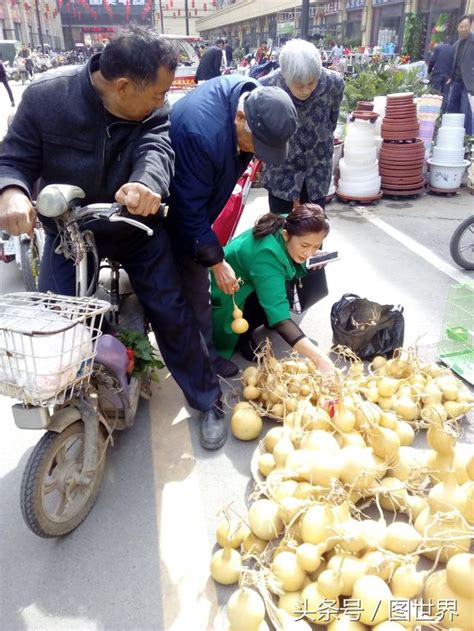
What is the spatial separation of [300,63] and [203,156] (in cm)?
148

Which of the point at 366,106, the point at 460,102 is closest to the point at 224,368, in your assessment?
the point at 366,106

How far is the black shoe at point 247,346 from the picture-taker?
3.35 metres

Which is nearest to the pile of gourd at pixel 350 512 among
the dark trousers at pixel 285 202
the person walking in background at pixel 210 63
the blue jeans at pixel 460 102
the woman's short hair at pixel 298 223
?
the woman's short hair at pixel 298 223

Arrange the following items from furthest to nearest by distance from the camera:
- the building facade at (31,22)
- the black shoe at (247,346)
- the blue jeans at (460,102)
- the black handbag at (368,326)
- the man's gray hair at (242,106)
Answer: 1. the building facade at (31,22)
2. the blue jeans at (460,102)
3. the black shoe at (247,346)
4. the black handbag at (368,326)
5. the man's gray hair at (242,106)

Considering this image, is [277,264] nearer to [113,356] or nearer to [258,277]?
[258,277]

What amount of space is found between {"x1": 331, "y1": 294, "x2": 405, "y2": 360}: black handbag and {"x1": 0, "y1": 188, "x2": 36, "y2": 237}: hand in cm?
203

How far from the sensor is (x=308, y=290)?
364cm

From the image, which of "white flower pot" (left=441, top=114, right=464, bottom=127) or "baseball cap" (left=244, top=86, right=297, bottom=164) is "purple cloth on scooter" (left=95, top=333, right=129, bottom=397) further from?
"white flower pot" (left=441, top=114, right=464, bottom=127)

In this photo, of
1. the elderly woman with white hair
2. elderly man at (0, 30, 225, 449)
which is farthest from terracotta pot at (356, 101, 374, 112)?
elderly man at (0, 30, 225, 449)

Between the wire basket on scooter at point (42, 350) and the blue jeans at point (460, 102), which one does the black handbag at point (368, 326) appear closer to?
the wire basket on scooter at point (42, 350)

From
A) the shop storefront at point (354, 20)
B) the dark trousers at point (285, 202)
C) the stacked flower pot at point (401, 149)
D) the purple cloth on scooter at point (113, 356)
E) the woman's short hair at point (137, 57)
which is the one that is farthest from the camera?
the shop storefront at point (354, 20)

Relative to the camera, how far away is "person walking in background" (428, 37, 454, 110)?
10.3 metres

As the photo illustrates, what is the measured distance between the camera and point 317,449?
2.05 m

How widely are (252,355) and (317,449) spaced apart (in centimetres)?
135
